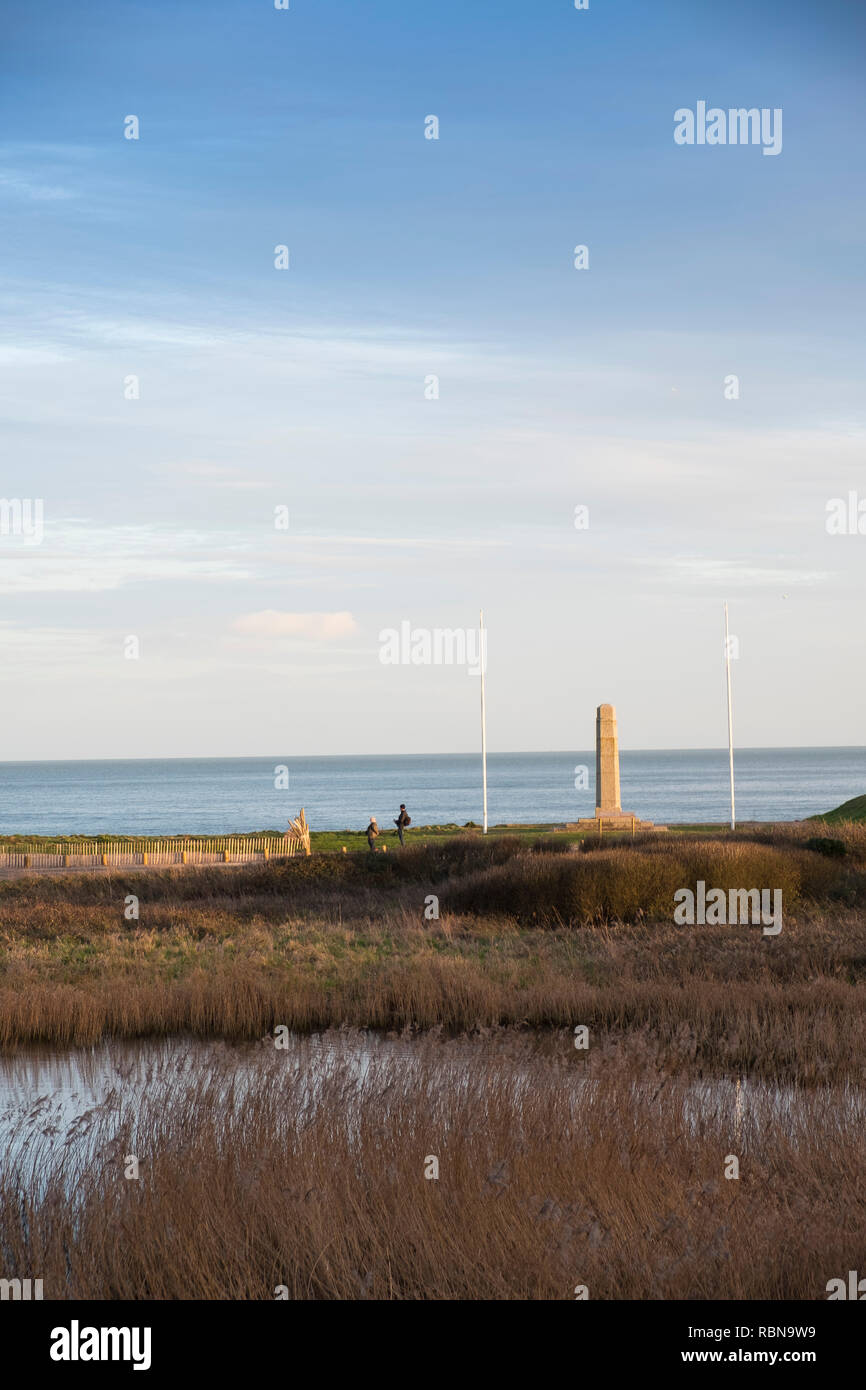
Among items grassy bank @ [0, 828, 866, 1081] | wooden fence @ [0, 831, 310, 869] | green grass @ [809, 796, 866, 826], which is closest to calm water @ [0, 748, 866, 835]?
green grass @ [809, 796, 866, 826]

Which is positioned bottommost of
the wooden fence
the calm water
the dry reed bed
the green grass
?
the calm water

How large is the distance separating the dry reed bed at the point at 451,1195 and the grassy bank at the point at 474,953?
2.35 meters

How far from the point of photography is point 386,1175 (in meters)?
6.64

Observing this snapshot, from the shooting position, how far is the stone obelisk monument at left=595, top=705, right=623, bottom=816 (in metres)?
46.8

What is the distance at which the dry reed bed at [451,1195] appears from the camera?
5375 millimetres

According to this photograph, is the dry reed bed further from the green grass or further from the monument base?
the green grass

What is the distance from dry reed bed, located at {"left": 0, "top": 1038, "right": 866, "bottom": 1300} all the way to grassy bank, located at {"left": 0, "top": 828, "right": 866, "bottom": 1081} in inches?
92.3

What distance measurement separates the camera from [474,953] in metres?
17.1
